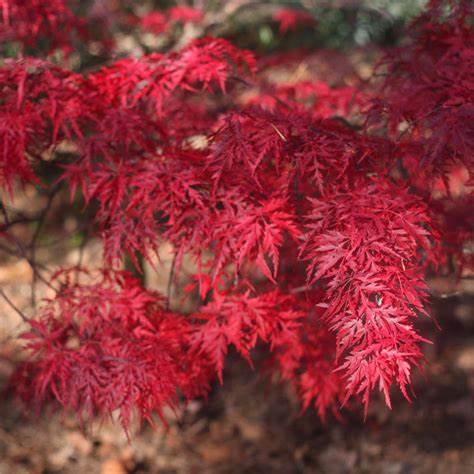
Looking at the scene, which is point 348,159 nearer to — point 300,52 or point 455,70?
point 455,70

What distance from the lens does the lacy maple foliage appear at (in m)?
1.33

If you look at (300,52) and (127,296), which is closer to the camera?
(127,296)

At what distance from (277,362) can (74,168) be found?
143 centimetres

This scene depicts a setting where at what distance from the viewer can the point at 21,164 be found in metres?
1.64

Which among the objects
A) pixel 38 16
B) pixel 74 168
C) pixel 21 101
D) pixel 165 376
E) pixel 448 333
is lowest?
pixel 448 333

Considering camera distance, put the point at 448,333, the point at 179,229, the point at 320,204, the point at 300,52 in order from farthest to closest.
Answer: the point at 300,52, the point at 448,333, the point at 179,229, the point at 320,204

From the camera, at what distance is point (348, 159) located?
1452 mm

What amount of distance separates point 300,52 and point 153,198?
3.39 metres

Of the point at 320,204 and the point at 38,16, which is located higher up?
the point at 38,16

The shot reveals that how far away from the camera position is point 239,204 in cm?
152

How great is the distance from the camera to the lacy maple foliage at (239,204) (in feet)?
4.36

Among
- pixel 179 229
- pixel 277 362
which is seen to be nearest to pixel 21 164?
pixel 179 229

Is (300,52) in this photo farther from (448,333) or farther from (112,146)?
(112,146)

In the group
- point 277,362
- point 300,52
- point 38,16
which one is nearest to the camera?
point 38,16
